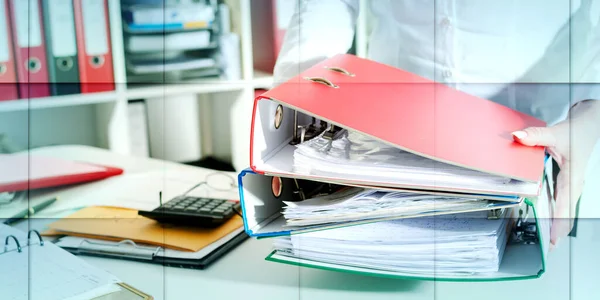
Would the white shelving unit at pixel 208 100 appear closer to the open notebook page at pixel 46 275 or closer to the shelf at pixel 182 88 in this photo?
the shelf at pixel 182 88

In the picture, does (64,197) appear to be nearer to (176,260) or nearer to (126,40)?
(176,260)

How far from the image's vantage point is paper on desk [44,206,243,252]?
2.83ft

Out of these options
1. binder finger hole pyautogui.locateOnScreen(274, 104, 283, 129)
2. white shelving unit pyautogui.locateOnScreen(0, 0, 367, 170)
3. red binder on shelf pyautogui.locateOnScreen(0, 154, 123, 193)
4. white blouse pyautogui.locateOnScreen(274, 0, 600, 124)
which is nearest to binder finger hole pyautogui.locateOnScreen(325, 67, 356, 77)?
binder finger hole pyautogui.locateOnScreen(274, 104, 283, 129)

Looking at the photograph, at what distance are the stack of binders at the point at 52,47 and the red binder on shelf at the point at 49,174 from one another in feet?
1.22

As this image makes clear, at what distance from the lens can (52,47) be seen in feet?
5.92

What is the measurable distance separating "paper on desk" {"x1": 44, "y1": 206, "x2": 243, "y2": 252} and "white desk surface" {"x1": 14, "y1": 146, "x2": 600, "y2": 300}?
0.15 ft

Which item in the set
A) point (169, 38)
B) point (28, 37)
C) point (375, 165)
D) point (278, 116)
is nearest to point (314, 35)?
point (278, 116)

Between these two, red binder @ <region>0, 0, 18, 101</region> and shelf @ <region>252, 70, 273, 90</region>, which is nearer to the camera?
red binder @ <region>0, 0, 18, 101</region>

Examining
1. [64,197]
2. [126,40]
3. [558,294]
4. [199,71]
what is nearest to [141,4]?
[126,40]

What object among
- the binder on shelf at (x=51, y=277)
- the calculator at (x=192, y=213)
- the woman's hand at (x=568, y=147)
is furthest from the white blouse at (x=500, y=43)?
the binder on shelf at (x=51, y=277)

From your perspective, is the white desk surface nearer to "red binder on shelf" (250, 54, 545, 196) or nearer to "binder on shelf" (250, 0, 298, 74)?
"red binder on shelf" (250, 54, 545, 196)

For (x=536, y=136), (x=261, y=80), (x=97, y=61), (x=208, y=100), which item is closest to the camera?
(x=536, y=136)

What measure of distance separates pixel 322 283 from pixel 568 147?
1.39ft

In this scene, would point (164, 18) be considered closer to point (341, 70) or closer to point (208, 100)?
point (208, 100)
